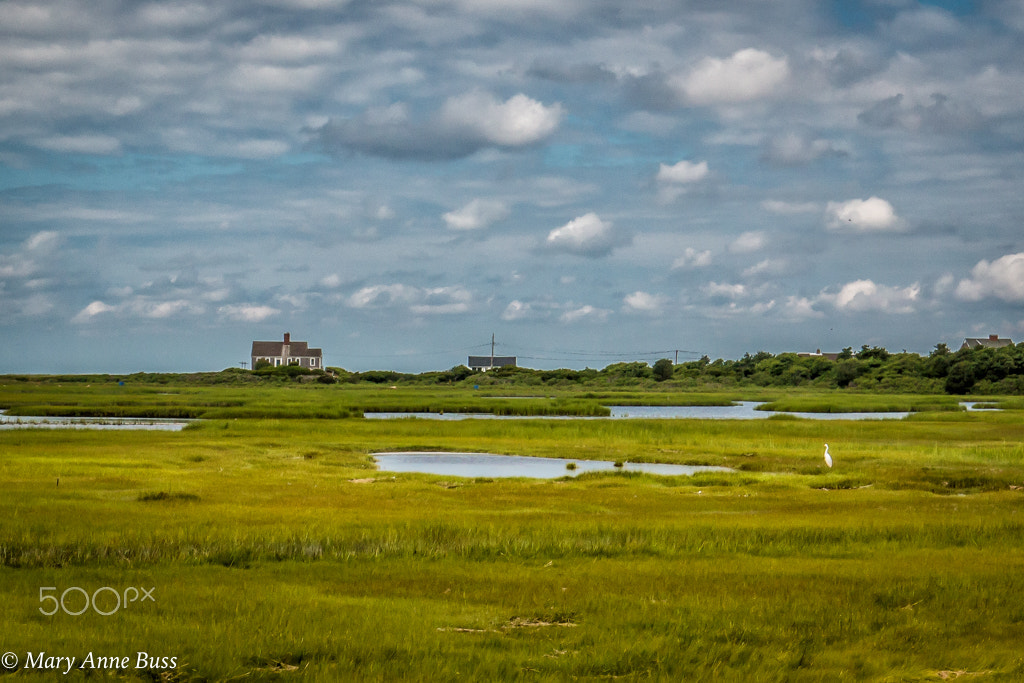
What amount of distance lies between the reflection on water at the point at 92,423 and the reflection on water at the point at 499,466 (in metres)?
21.5

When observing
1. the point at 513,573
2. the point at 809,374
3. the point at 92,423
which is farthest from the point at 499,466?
the point at 809,374

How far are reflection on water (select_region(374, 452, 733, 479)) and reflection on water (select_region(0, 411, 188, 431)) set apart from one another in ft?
70.6

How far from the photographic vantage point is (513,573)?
56.8ft

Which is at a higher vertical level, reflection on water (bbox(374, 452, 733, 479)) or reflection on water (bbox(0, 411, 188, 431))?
reflection on water (bbox(0, 411, 188, 431))

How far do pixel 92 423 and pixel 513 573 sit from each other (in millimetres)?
57641

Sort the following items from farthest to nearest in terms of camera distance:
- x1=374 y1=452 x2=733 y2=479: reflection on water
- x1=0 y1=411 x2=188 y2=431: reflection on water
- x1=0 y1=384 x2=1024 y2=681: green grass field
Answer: x1=0 y1=411 x2=188 y2=431: reflection on water → x1=374 y1=452 x2=733 y2=479: reflection on water → x1=0 y1=384 x2=1024 y2=681: green grass field

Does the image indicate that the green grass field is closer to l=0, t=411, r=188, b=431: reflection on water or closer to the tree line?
l=0, t=411, r=188, b=431: reflection on water

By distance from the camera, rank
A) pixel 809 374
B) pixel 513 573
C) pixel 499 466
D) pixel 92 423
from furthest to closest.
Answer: pixel 809 374 → pixel 92 423 → pixel 499 466 → pixel 513 573

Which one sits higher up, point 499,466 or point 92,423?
point 92,423

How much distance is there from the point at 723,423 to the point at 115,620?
182 ft

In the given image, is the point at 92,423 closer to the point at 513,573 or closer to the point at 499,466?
the point at 499,466

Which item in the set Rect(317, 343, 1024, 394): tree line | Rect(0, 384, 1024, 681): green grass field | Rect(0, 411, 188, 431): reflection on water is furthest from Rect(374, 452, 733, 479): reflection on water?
Rect(317, 343, 1024, 394): tree line

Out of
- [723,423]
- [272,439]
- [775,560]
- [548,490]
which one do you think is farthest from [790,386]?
[775,560]

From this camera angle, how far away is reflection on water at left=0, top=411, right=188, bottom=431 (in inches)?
2424
